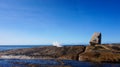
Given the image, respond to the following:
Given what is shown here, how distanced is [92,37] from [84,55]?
30.7ft

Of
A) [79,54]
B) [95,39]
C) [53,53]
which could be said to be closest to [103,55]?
[79,54]

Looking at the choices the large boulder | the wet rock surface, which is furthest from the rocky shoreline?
the large boulder

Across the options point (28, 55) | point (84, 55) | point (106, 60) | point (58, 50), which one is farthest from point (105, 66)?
point (28, 55)

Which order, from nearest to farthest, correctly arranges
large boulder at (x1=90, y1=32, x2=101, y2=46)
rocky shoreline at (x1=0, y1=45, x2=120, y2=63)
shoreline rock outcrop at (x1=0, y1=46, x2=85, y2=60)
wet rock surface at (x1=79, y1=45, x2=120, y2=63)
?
wet rock surface at (x1=79, y1=45, x2=120, y2=63)
rocky shoreline at (x1=0, y1=45, x2=120, y2=63)
shoreline rock outcrop at (x1=0, y1=46, x2=85, y2=60)
large boulder at (x1=90, y1=32, x2=101, y2=46)

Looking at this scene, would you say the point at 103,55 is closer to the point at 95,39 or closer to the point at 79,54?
the point at 79,54

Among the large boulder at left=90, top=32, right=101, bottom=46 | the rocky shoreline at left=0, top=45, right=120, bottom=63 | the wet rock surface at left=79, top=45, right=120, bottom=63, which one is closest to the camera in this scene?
the wet rock surface at left=79, top=45, right=120, bottom=63

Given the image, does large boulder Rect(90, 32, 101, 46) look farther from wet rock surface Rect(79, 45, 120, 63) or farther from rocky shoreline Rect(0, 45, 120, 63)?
wet rock surface Rect(79, 45, 120, 63)

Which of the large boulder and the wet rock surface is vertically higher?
the large boulder

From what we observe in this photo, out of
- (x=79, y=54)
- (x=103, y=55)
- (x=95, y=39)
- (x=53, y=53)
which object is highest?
(x=95, y=39)

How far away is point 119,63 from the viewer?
33.7 meters

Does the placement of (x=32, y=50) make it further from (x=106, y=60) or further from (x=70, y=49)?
(x=106, y=60)

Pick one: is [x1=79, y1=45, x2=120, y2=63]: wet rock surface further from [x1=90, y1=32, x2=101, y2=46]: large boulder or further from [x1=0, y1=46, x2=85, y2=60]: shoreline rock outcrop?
[x1=90, y1=32, x2=101, y2=46]: large boulder

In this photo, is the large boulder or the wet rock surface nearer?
the wet rock surface

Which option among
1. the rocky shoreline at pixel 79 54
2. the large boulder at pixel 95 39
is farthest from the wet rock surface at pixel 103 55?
the large boulder at pixel 95 39
